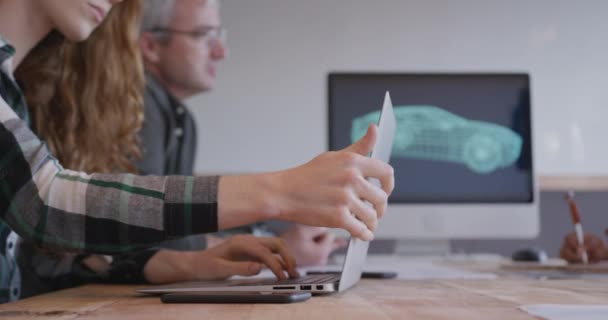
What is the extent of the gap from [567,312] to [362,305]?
0.18 meters

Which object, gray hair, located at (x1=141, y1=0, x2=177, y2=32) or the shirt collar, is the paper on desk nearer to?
the shirt collar

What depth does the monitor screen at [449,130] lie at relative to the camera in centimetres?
222

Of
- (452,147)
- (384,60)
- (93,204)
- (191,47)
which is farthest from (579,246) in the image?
(384,60)

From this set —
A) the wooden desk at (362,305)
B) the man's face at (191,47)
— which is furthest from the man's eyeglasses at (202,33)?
the wooden desk at (362,305)

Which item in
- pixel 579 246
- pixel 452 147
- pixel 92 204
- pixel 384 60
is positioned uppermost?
pixel 384 60

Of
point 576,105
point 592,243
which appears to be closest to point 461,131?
point 592,243

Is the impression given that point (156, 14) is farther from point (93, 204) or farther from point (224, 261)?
point (93, 204)

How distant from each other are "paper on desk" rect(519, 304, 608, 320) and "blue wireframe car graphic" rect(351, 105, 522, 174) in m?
1.60

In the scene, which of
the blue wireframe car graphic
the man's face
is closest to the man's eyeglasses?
the man's face

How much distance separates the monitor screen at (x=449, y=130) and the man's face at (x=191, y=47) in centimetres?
40

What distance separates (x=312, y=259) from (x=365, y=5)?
2.16 m

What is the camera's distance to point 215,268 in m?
1.03

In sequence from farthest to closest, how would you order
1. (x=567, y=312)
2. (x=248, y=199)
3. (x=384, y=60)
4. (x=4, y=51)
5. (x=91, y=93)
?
(x=384, y=60)
(x=91, y=93)
(x=4, y=51)
(x=248, y=199)
(x=567, y=312)

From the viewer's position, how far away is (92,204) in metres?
0.76
